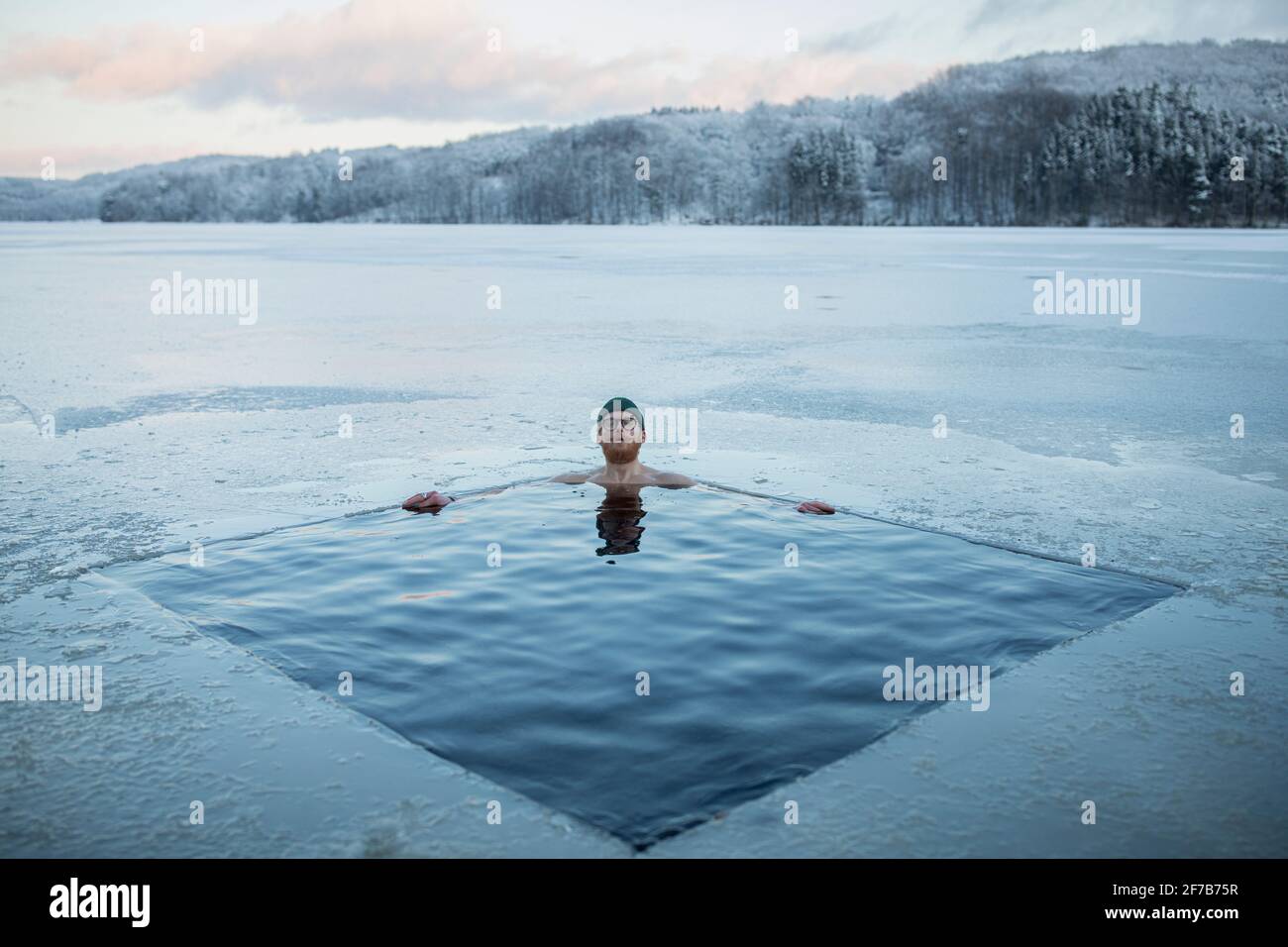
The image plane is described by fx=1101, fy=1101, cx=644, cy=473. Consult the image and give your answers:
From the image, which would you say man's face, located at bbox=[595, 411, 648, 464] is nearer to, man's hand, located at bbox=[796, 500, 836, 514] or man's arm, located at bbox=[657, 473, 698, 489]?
man's arm, located at bbox=[657, 473, 698, 489]

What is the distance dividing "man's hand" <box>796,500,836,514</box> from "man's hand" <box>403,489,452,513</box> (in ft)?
7.99

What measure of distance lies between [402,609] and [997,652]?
2966 millimetres

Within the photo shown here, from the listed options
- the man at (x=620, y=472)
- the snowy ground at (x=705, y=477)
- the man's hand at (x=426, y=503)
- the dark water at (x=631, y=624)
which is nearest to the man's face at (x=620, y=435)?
the man at (x=620, y=472)

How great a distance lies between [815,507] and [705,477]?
56.5 inches

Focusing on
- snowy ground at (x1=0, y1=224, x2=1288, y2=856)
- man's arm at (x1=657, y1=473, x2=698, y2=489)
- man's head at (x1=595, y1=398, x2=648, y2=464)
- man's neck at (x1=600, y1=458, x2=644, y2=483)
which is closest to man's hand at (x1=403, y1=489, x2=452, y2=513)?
snowy ground at (x1=0, y1=224, x2=1288, y2=856)

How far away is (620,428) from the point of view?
773cm

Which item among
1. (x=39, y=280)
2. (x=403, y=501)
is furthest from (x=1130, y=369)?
(x=39, y=280)

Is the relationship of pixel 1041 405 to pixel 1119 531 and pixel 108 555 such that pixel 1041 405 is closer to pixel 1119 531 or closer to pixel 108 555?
pixel 1119 531

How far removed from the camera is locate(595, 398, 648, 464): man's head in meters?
7.66

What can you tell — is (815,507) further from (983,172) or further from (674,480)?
(983,172)

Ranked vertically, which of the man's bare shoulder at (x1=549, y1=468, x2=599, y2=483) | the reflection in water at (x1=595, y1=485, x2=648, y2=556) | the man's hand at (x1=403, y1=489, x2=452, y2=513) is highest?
the man's bare shoulder at (x1=549, y1=468, x2=599, y2=483)

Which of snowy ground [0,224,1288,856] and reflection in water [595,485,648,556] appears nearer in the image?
snowy ground [0,224,1288,856]

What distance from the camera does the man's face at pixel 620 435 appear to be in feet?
25.4

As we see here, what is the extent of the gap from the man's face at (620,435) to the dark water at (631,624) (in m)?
0.45
